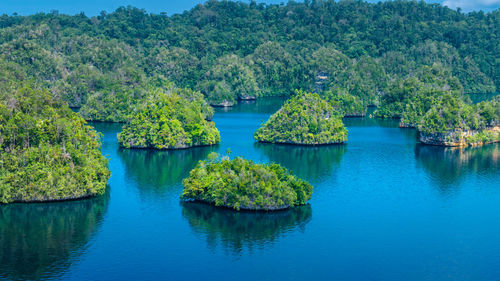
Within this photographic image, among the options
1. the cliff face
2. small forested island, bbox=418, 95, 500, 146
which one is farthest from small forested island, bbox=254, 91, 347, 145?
the cliff face

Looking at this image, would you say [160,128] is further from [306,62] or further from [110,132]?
[306,62]

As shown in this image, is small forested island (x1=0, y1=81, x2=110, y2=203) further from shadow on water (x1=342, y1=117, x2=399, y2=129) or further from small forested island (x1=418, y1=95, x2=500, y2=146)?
shadow on water (x1=342, y1=117, x2=399, y2=129)

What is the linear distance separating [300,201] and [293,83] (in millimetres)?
130813

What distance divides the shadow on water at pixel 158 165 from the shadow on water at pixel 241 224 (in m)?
10.6

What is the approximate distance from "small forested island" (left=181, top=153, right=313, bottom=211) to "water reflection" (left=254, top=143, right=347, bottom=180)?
14987 mm

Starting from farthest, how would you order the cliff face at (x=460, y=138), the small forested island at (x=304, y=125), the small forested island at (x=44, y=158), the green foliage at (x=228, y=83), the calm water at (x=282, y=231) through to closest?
the green foliage at (x=228, y=83)
the cliff face at (x=460, y=138)
the small forested island at (x=304, y=125)
the small forested island at (x=44, y=158)
the calm water at (x=282, y=231)

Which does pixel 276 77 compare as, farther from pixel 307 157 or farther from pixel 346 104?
pixel 307 157

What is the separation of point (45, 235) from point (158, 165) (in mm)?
29067

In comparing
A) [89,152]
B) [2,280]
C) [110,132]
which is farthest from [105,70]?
[2,280]

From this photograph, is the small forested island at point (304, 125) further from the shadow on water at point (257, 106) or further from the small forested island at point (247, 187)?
the shadow on water at point (257, 106)

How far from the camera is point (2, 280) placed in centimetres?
4706

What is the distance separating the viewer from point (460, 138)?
102 meters

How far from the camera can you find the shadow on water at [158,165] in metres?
75.9

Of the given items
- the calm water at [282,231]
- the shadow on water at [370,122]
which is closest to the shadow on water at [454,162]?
the calm water at [282,231]
